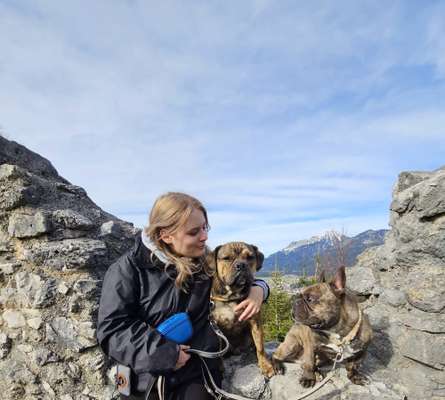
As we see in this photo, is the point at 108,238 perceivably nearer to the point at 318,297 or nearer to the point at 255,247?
the point at 255,247

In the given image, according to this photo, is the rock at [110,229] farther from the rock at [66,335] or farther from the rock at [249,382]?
the rock at [249,382]

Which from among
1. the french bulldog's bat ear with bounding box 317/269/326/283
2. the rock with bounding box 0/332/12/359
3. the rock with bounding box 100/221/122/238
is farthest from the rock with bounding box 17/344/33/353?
the french bulldog's bat ear with bounding box 317/269/326/283

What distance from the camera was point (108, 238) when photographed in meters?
4.28

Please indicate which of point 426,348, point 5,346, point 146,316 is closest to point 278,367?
point 426,348

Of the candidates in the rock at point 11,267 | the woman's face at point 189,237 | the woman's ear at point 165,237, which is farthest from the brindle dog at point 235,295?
the rock at point 11,267

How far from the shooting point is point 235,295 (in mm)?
3605

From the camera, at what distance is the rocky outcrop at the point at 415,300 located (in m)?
3.32

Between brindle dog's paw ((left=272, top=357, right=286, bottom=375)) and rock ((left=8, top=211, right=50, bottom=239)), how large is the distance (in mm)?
2779

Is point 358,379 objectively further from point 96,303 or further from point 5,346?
point 5,346

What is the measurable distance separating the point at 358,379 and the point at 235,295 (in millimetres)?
1350

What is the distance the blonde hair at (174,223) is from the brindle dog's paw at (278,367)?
1261mm

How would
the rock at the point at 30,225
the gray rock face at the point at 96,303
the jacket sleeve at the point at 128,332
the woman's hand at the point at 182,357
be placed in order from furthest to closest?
the rock at the point at 30,225 → the gray rock face at the point at 96,303 → the woman's hand at the point at 182,357 → the jacket sleeve at the point at 128,332

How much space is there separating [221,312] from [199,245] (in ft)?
2.47

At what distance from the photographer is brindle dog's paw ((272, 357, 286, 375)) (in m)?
3.53
